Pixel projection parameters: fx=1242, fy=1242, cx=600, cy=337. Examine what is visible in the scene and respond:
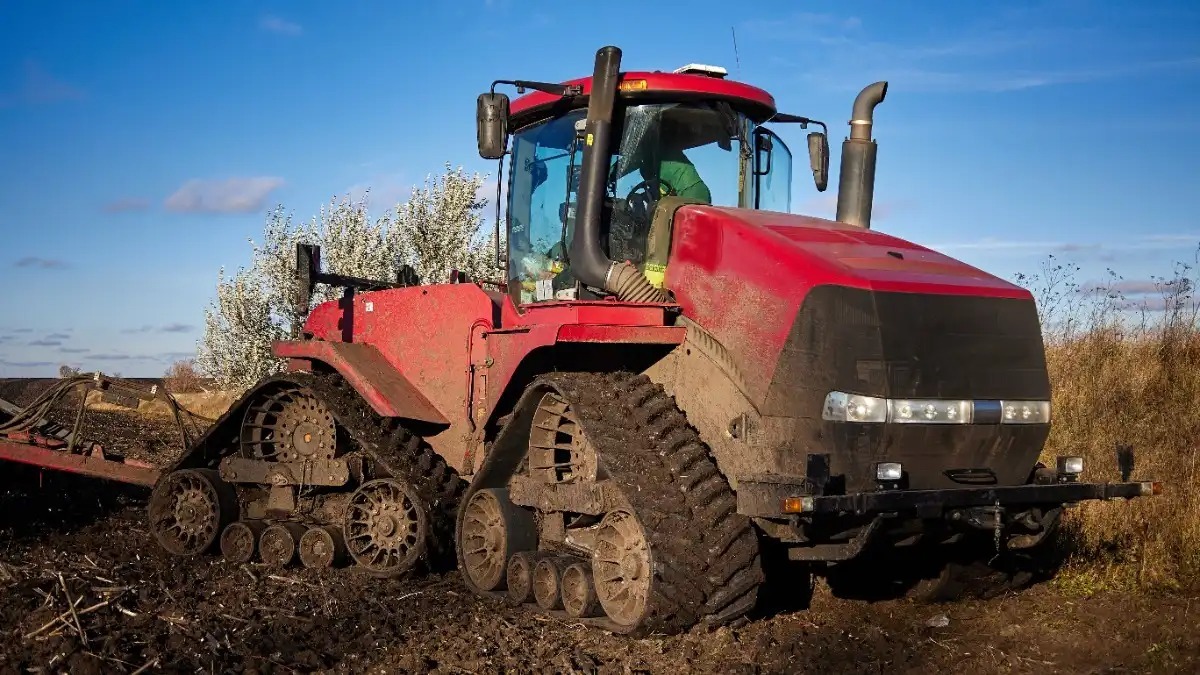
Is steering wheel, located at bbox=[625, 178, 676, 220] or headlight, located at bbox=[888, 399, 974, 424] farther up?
steering wheel, located at bbox=[625, 178, 676, 220]

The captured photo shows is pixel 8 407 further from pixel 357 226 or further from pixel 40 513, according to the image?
pixel 357 226

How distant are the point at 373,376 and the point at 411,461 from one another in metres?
0.88

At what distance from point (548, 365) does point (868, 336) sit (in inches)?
93.7

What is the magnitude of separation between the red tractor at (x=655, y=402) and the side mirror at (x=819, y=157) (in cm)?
2

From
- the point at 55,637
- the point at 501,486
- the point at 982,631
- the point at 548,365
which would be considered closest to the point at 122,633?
the point at 55,637

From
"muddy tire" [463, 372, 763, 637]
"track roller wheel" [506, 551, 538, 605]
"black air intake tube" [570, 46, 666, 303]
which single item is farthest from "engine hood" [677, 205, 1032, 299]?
"track roller wheel" [506, 551, 538, 605]

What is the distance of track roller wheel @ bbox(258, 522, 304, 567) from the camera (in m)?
9.35

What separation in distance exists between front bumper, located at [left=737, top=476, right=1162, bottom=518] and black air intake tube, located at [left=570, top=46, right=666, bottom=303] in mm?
2032

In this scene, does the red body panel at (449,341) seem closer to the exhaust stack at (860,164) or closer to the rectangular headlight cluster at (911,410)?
the rectangular headlight cluster at (911,410)

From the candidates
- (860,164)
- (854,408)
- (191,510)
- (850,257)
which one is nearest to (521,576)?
(854,408)

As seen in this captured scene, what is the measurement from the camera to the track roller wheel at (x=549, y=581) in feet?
24.2

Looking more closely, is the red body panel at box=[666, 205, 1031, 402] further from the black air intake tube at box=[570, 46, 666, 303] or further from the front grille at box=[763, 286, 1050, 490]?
the black air intake tube at box=[570, 46, 666, 303]

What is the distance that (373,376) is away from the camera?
9383 mm

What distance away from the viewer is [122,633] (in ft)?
22.4
